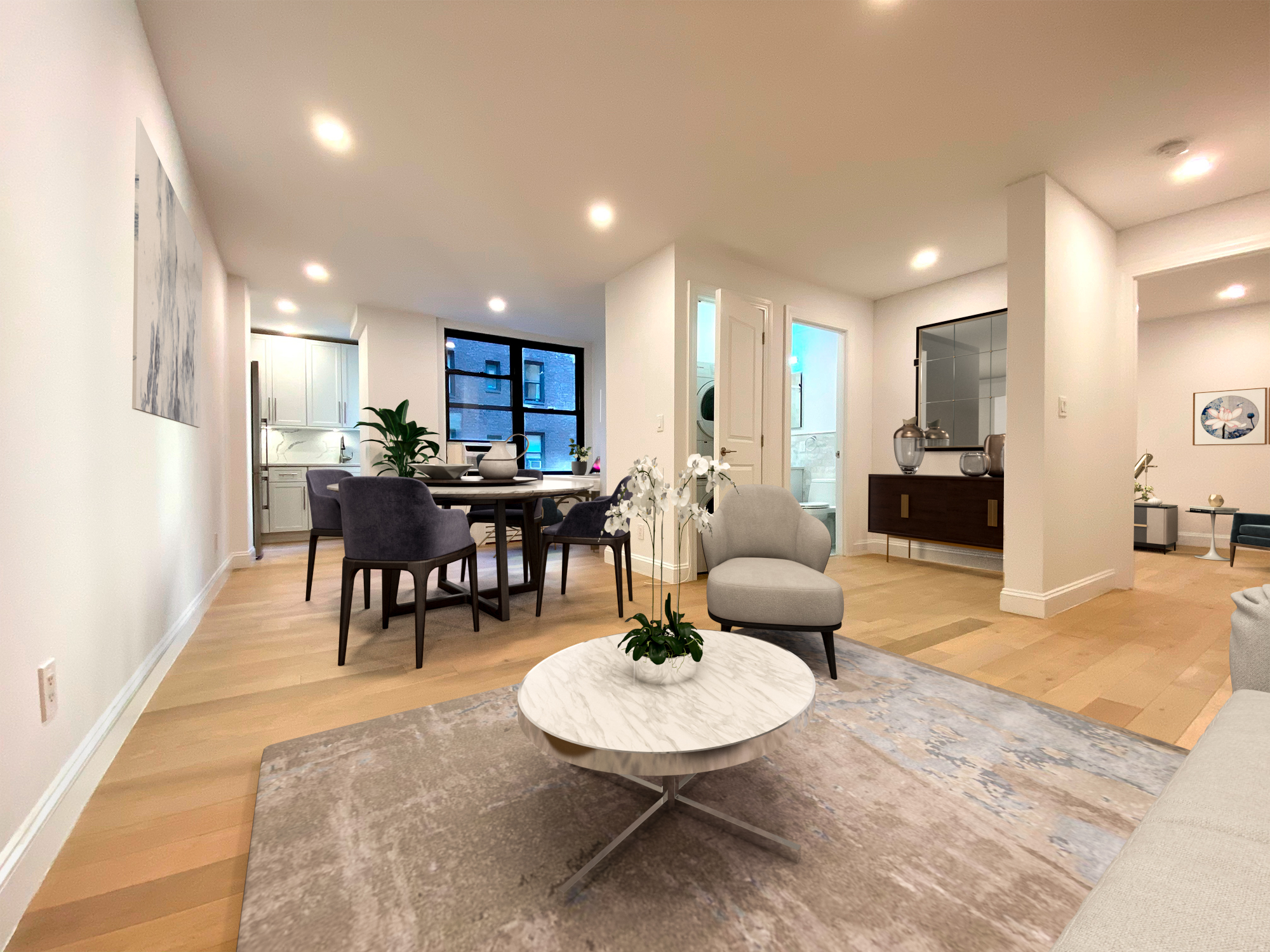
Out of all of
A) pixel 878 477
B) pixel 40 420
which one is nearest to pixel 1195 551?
pixel 878 477

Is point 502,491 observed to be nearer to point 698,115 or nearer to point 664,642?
point 664,642

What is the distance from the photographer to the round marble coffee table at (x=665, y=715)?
39.4 inches

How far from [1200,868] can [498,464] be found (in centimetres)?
290

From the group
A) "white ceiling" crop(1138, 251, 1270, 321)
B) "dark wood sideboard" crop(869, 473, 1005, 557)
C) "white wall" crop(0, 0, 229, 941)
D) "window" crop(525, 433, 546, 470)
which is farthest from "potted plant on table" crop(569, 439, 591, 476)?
"white ceiling" crop(1138, 251, 1270, 321)

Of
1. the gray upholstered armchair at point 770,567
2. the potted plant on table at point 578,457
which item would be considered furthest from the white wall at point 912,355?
the potted plant on table at point 578,457

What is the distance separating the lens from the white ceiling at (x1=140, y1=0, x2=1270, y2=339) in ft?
6.55

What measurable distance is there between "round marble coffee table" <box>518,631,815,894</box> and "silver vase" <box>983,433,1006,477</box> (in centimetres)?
366

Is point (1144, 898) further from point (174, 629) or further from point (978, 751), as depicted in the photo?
point (174, 629)

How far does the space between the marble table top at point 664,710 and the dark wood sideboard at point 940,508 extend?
3317 millimetres

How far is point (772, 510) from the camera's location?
8.88 feet

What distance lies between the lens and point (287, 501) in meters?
6.08

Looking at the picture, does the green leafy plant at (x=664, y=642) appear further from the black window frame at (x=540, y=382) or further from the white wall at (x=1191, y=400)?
the white wall at (x=1191, y=400)

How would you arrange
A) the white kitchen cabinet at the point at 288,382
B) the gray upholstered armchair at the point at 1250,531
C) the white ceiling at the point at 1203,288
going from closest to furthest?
the white ceiling at the point at 1203,288 → the gray upholstered armchair at the point at 1250,531 → the white kitchen cabinet at the point at 288,382

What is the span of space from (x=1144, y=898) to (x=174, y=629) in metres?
3.42
